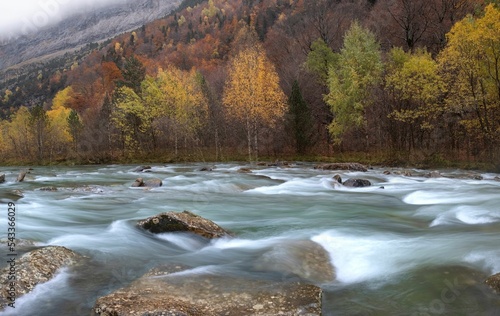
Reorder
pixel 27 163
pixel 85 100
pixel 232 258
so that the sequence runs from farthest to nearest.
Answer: pixel 85 100, pixel 27 163, pixel 232 258

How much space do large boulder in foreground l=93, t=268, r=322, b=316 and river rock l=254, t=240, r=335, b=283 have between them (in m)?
0.92

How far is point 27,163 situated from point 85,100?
209 ft

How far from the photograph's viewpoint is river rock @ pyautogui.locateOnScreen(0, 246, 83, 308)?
647 cm

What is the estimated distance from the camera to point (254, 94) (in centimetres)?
4053

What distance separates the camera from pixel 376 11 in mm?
63219

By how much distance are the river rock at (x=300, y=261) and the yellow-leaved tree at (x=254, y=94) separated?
30740mm

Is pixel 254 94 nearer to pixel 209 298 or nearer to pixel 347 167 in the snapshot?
pixel 347 167

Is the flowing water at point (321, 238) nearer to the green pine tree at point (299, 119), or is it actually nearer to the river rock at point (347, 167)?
the river rock at point (347, 167)

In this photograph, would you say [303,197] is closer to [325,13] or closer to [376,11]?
[325,13]

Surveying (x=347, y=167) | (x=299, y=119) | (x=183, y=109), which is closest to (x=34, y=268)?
(x=347, y=167)

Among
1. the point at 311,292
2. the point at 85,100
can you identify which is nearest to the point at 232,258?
the point at 311,292

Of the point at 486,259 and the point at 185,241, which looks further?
the point at 185,241

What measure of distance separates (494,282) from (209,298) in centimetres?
464

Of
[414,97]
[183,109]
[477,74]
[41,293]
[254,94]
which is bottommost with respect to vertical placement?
[41,293]
